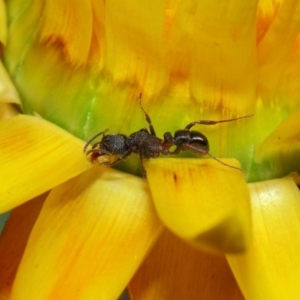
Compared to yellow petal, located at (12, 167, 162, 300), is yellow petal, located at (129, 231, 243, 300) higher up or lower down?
lower down

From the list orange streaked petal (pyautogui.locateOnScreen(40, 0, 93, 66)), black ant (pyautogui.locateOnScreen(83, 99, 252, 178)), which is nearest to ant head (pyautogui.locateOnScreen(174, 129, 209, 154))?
black ant (pyautogui.locateOnScreen(83, 99, 252, 178))

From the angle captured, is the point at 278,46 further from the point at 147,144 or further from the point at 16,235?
the point at 16,235

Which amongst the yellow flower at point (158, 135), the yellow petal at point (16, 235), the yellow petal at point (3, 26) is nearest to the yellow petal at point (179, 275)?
the yellow flower at point (158, 135)

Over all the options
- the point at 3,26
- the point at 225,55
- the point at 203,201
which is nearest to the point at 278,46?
the point at 225,55

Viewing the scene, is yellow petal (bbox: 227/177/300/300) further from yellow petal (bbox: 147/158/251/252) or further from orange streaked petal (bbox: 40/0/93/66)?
orange streaked petal (bbox: 40/0/93/66)

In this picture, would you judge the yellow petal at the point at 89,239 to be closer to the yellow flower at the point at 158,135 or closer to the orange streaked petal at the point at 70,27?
the yellow flower at the point at 158,135

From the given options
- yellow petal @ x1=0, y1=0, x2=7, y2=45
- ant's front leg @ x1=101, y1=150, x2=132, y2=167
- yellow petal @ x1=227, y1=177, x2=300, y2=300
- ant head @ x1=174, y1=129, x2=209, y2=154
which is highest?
yellow petal @ x1=0, y1=0, x2=7, y2=45
